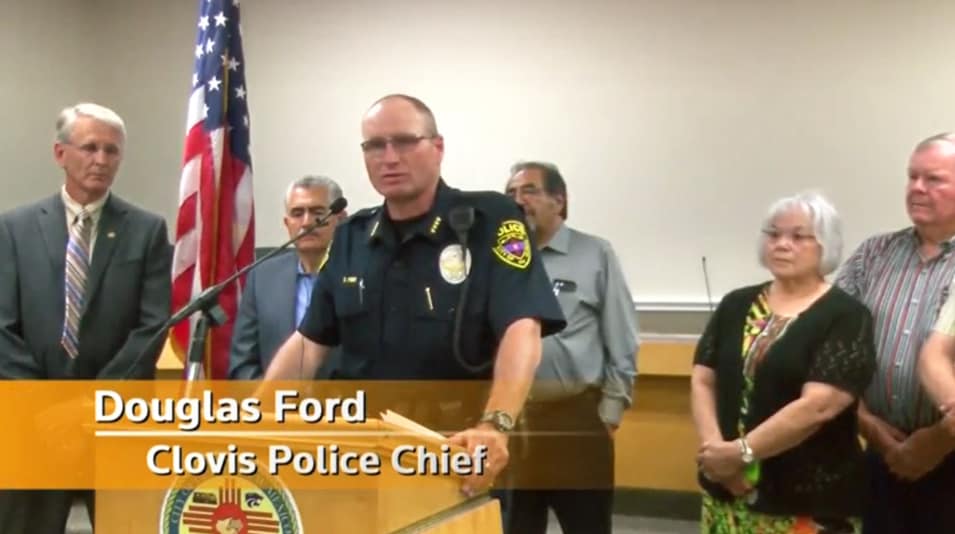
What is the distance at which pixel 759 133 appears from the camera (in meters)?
4.30

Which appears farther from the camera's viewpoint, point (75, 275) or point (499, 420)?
point (75, 275)

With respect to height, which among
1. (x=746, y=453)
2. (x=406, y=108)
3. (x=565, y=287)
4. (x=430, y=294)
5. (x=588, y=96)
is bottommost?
(x=746, y=453)

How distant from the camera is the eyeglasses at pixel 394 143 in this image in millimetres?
1955

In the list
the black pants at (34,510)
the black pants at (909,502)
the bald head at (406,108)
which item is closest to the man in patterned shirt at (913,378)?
the black pants at (909,502)

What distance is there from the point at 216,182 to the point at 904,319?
216cm

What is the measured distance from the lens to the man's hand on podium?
5.17 ft

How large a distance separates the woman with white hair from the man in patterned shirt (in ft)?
0.60

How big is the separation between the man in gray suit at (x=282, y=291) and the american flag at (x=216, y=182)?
31cm

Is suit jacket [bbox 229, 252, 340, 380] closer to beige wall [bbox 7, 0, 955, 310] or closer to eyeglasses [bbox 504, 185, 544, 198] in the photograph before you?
eyeglasses [bbox 504, 185, 544, 198]

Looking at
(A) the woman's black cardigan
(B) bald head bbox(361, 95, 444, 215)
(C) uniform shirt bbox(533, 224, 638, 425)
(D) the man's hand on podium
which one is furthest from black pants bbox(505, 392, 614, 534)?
(D) the man's hand on podium

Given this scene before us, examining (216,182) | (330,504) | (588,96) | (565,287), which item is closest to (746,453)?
(565,287)

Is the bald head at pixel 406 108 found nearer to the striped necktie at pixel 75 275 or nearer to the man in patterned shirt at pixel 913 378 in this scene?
the striped necktie at pixel 75 275

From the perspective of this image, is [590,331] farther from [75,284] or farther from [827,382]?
[75,284]

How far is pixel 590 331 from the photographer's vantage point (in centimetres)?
308
